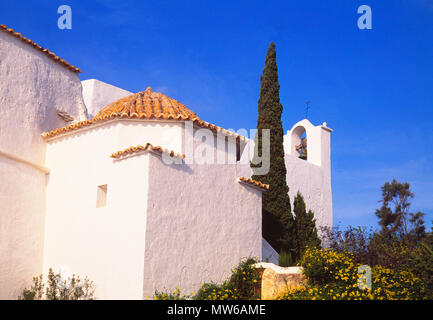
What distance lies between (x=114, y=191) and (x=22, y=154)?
303cm

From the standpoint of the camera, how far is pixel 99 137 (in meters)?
11.9

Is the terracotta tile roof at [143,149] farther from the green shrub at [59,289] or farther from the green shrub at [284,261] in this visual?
the green shrub at [284,261]

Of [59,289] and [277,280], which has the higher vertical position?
[277,280]

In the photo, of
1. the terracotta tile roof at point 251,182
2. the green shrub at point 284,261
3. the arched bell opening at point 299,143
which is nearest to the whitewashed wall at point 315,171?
the arched bell opening at point 299,143

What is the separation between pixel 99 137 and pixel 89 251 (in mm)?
2957

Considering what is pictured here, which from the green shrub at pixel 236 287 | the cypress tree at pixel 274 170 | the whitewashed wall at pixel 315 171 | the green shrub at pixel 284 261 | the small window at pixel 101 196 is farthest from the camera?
the whitewashed wall at pixel 315 171

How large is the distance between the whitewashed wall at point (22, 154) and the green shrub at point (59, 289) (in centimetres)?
26

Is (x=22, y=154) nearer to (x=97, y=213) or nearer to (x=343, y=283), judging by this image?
(x=97, y=213)

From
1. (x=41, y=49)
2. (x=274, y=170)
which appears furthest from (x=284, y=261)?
(x=41, y=49)

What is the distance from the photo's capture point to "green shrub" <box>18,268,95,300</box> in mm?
10711

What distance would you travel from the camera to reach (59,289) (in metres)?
11.0

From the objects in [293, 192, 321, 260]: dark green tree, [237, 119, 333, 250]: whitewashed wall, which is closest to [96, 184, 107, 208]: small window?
[293, 192, 321, 260]: dark green tree

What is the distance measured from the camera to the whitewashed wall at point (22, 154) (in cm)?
1129

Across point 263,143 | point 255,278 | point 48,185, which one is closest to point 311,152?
point 263,143
